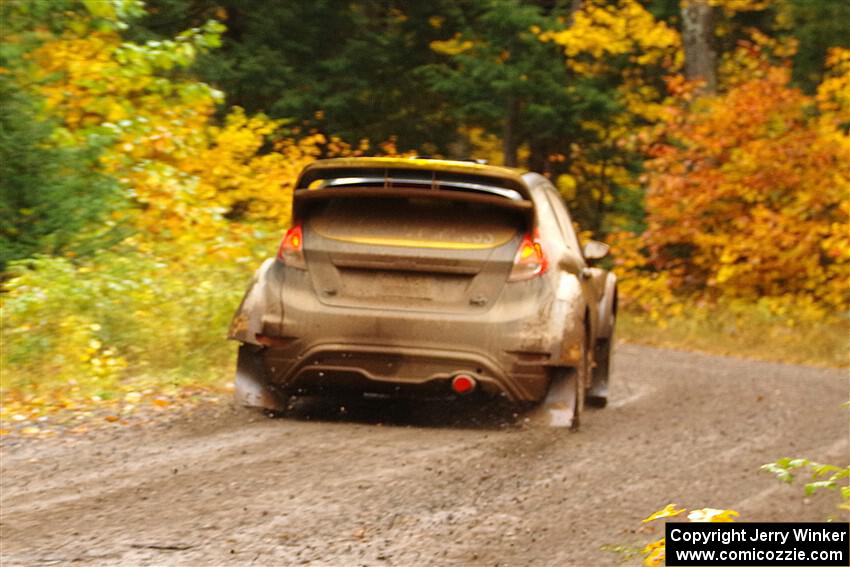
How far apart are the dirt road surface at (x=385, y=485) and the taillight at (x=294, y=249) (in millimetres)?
1047

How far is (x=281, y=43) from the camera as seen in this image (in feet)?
99.8

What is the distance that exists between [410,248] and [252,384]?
1.40 metres

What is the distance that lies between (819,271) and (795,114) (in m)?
2.93

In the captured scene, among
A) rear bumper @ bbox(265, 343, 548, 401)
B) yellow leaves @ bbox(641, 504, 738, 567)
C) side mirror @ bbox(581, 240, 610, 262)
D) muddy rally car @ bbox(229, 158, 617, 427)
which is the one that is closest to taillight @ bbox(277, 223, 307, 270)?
muddy rally car @ bbox(229, 158, 617, 427)

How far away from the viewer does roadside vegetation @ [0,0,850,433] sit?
12.8m

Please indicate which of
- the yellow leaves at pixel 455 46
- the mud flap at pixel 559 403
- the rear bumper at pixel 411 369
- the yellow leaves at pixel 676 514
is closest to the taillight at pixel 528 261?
the rear bumper at pixel 411 369

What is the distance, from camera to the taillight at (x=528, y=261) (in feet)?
32.0

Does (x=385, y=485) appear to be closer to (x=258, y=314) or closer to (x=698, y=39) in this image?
(x=258, y=314)

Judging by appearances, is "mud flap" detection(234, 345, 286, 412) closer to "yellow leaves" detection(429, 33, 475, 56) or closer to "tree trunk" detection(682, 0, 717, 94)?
"tree trunk" detection(682, 0, 717, 94)

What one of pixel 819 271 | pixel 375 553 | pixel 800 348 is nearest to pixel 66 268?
pixel 375 553

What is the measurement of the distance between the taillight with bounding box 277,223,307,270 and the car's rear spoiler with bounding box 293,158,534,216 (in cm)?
13

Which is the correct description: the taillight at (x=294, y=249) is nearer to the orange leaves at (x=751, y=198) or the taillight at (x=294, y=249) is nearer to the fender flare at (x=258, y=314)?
the fender flare at (x=258, y=314)

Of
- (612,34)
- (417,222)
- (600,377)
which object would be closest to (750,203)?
(612,34)

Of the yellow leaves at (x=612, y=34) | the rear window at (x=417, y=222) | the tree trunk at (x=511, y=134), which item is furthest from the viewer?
the tree trunk at (x=511, y=134)
